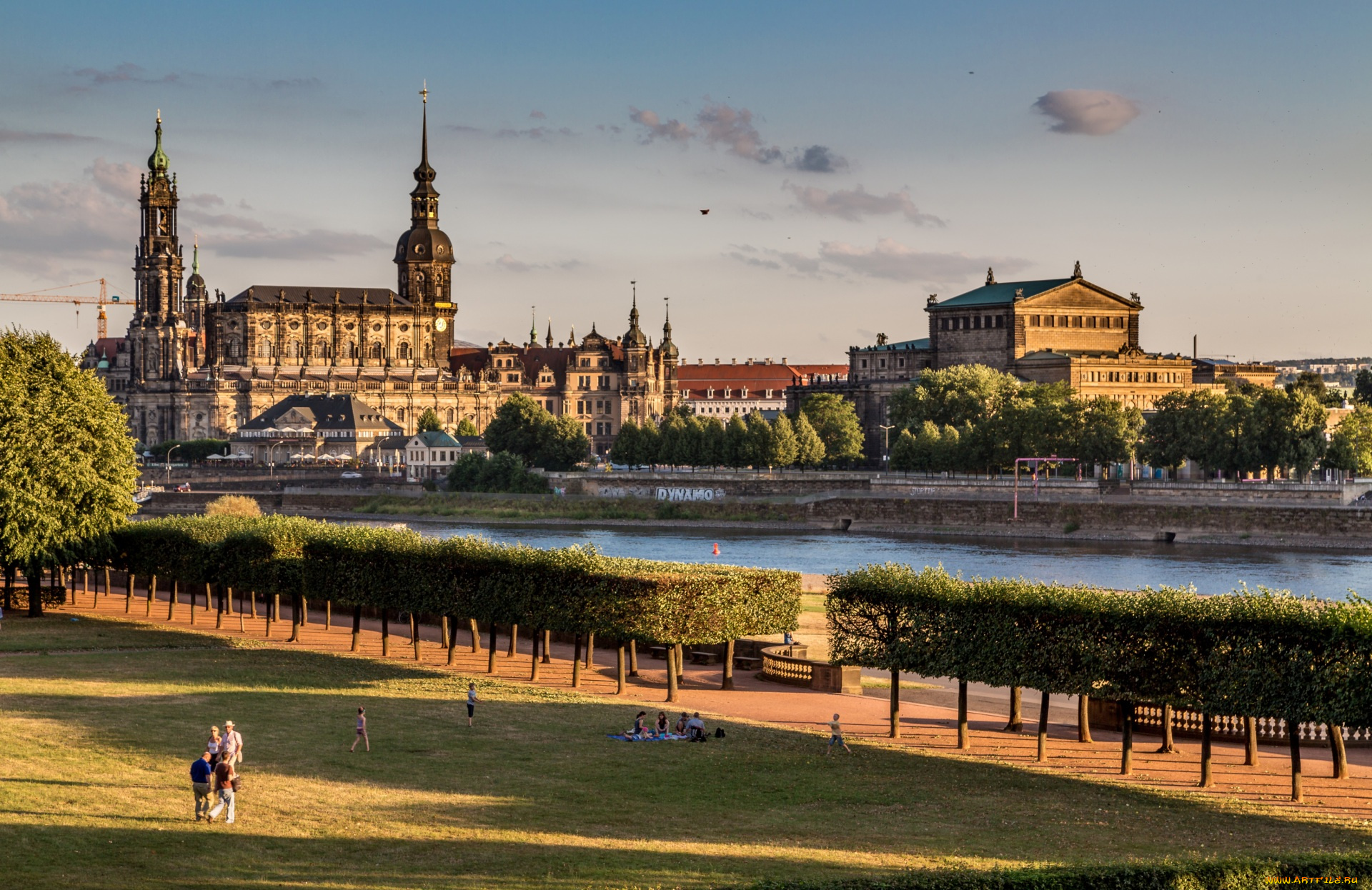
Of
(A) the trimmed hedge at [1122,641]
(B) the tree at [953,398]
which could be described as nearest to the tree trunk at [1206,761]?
(A) the trimmed hedge at [1122,641]

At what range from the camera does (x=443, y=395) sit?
146750 millimetres

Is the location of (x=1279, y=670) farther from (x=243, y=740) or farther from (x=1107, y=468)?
(x=1107, y=468)

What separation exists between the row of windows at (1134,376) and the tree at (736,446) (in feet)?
88.1

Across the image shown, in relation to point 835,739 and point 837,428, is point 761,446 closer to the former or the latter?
point 837,428

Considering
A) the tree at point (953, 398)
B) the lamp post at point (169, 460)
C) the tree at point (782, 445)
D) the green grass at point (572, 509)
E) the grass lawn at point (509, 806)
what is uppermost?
the tree at point (953, 398)

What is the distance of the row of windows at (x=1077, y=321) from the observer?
124m

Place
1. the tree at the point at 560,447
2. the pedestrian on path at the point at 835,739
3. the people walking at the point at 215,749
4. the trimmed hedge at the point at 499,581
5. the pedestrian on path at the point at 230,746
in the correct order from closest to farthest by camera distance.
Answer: the people walking at the point at 215,749 < the pedestrian on path at the point at 230,746 < the pedestrian on path at the point at 835,739 < the trimmed hedge at the point at 499,581 < the tree at the point at 560,447

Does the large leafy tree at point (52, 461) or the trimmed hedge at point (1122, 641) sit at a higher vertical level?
the large leafy tree at point (52, 461)

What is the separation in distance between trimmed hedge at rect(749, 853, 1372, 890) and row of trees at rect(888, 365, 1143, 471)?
75.4 meters

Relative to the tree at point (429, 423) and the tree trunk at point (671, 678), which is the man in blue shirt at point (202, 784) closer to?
the tree trunk at point (671, 678)

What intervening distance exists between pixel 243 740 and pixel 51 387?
23.6 meters

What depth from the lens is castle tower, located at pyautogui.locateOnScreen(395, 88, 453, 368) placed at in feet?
509

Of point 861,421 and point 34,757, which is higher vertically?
point 861,421

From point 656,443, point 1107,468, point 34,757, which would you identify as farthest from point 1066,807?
point 656,443
